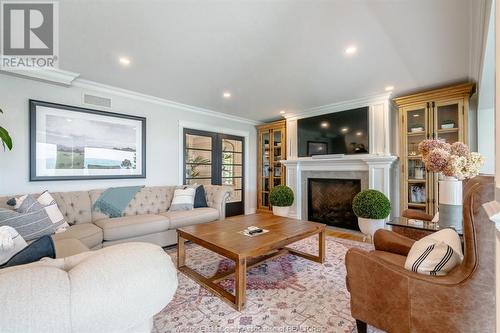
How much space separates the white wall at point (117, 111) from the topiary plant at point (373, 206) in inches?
112

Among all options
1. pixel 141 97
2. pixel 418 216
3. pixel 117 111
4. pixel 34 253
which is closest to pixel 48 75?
pixel 117 111

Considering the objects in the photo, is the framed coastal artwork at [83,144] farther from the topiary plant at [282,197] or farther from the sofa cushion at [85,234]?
the topiary plant at [282,197]

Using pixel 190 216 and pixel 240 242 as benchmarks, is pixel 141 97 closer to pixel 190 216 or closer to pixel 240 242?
pixel 190 216

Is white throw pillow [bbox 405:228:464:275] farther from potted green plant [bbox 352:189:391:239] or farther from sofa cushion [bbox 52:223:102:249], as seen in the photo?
sofa cushion [bbox 52:223:102:249]

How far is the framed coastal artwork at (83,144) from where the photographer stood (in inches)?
118

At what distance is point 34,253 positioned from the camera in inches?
35.7

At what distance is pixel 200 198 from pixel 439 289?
10.5ft

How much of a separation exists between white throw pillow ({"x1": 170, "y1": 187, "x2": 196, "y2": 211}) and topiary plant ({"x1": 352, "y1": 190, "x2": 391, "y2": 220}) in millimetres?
2548

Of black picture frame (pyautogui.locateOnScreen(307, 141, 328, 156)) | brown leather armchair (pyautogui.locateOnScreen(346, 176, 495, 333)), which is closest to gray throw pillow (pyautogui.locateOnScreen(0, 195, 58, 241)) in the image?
brown leather armchair (pyautogui.locateOnScreen(346, 176, 495, 333))

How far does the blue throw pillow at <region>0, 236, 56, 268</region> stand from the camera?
0.86 m

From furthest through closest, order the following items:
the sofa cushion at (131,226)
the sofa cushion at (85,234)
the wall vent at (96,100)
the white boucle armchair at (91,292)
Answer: the wall vent at (96,100) → the sofa cushion at (131,226) → the sofa cushion at (85,234) → the white boucle armchair at (91,292)

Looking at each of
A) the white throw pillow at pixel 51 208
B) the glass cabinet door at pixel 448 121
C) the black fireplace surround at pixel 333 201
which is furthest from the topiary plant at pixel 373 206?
the white throw pillow at pixel 51 208

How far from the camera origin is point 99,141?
3.46 metres

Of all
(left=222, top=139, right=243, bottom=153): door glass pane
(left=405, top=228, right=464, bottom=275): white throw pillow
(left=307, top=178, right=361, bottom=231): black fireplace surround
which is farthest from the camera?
(left=222, top=139, right=243, bottom=153): door glass pane
